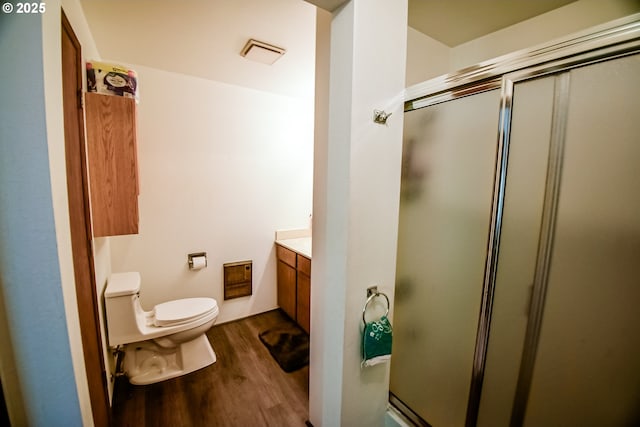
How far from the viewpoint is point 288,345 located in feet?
7.17

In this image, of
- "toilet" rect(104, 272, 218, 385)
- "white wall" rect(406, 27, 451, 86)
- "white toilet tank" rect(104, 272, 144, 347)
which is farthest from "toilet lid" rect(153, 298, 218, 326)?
"white wall" rect(406, 27, 451, 86)

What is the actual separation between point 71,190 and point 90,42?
1.22 metres

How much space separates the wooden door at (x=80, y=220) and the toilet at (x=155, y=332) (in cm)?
26

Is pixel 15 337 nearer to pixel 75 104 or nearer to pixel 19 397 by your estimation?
pixel 19 397

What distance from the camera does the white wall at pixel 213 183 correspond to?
82.7 inches

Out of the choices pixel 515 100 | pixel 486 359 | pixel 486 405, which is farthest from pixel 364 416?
pixel 515 100

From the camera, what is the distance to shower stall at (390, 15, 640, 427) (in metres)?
0.74

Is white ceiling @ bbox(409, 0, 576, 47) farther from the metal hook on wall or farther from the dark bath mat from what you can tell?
the dark bath mat

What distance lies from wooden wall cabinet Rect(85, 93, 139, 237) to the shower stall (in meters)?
1.62

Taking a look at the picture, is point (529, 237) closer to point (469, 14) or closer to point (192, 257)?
point (469, 14)

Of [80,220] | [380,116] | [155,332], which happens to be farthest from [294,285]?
[380,116]

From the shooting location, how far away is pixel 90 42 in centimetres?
152

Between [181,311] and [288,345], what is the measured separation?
98 centimetres

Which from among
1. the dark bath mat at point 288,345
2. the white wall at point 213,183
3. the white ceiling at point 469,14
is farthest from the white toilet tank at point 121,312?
the white ceiling at point 469,14
